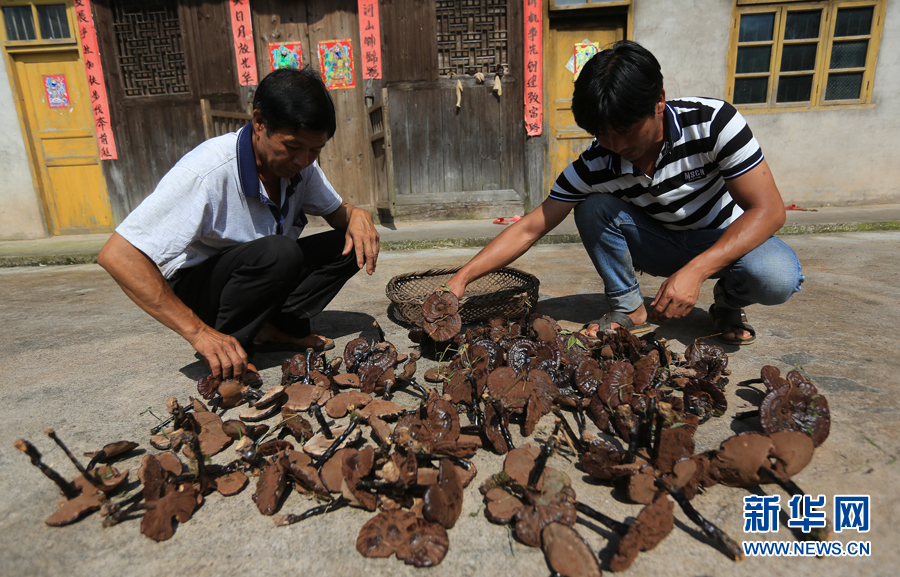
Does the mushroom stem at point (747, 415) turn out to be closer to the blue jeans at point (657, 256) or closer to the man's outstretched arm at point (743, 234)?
the man's outstretched arm at point (743, 234)

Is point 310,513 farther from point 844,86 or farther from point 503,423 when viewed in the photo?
point 844,86

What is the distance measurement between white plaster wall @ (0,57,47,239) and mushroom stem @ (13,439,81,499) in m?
7.29

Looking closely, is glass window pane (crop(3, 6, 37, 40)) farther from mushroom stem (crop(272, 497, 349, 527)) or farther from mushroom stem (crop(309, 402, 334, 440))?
mushroom stem (crop(272, 497, 349, 527))

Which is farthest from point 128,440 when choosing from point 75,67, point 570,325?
point 75,67

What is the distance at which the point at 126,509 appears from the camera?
1.29 m

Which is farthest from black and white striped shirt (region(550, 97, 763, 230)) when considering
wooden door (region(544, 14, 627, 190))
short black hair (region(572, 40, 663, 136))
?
wooden door (region(544, 14, 627, 190))

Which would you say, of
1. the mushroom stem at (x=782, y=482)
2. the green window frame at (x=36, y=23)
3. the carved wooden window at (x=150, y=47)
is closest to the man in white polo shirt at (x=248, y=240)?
the mushroom stem at (x=782, y=482)

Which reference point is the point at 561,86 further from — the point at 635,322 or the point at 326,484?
the point at 326,484

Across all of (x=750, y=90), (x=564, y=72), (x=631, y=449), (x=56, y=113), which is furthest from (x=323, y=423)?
(x=56, y=113)

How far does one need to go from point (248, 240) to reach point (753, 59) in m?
6.81

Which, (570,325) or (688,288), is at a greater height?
(688,288)

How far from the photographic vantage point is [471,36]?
6.20 metres

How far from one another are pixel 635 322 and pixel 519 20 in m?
5.03

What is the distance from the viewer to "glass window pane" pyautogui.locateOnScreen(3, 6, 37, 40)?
6367 mm
